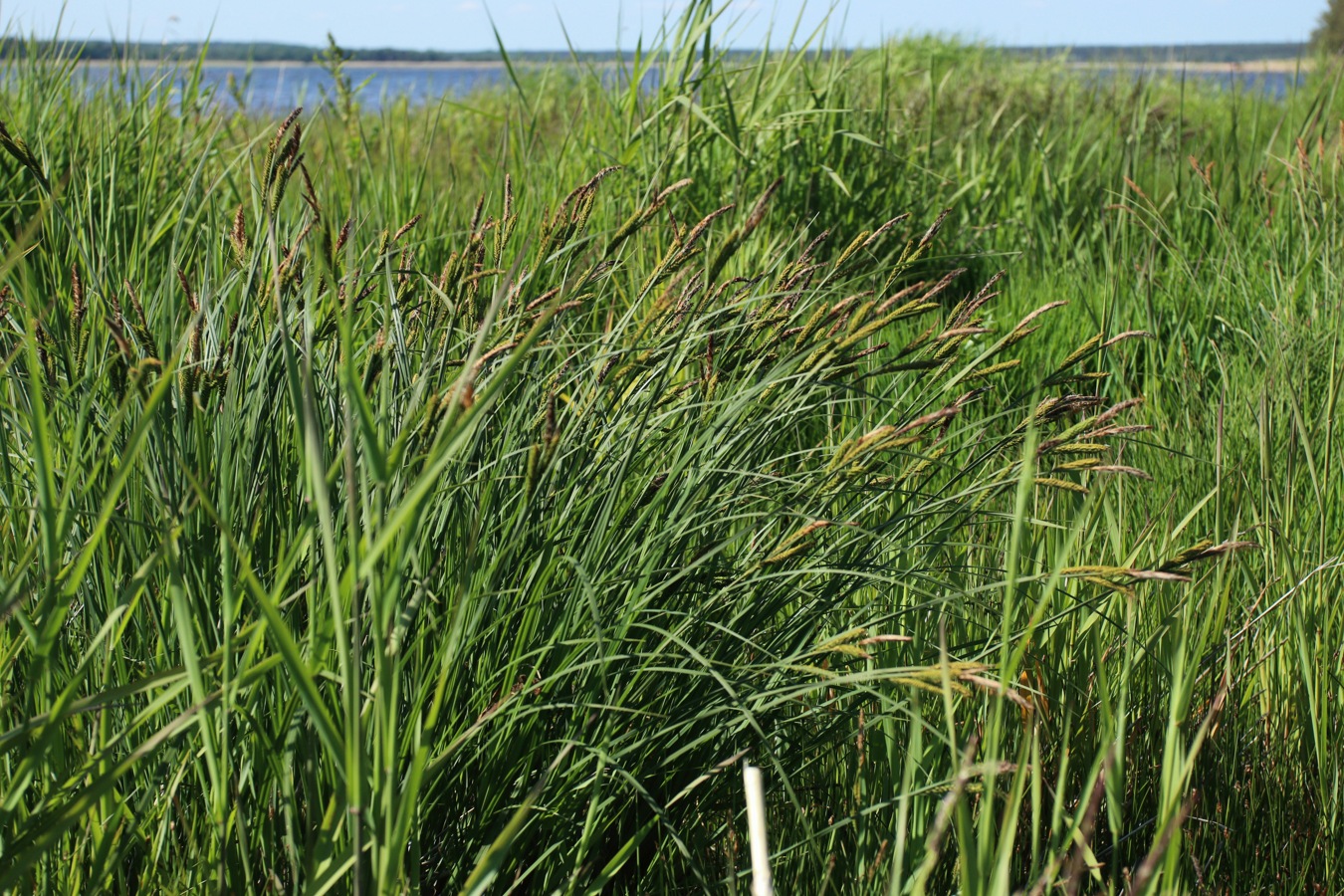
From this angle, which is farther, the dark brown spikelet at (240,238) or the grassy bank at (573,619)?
the dark brown spikelet at (240,238)

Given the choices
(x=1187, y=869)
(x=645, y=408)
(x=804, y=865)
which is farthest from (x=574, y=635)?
(x=1187, y=869)

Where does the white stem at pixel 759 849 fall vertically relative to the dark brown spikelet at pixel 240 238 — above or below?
below

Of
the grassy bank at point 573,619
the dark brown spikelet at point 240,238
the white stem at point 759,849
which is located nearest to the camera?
Answer: the white stem at point 759,849

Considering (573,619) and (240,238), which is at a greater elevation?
(240,238)

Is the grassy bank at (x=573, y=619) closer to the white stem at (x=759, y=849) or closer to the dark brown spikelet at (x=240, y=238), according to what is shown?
the dark brown spikelet at (x=240, y=238)

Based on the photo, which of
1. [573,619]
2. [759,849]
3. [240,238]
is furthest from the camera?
[240,238]

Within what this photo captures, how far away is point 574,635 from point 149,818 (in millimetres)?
401

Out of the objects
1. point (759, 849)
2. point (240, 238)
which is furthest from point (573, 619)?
point (240, 238)

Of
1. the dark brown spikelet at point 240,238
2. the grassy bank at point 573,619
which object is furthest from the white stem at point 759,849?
the dark brown spikelet at point 240,238

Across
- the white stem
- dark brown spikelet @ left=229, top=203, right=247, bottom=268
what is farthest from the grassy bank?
the white stem

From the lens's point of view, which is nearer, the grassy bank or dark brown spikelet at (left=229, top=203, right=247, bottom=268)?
the grassy bank

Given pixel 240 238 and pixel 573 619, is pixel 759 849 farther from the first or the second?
pixel 240 238

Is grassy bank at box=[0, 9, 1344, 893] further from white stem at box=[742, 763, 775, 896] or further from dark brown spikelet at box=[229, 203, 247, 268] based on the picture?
white stem at box=[742, 763, 775, 896]

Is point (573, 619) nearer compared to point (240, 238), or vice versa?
point (573, 619)
